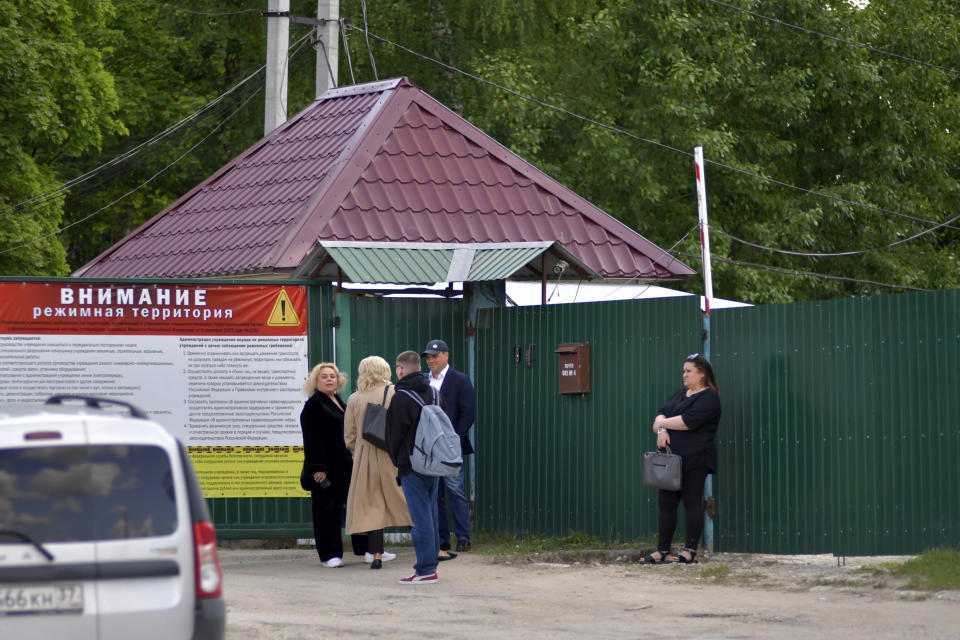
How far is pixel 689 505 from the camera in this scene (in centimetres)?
1203

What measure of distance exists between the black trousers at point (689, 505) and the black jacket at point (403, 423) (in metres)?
2.12

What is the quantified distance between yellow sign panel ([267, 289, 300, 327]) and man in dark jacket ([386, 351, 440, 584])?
8.12 ft

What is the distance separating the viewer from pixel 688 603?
10102mm

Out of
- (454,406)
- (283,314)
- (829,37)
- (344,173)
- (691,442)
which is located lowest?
(691,442)

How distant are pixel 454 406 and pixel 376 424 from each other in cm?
147

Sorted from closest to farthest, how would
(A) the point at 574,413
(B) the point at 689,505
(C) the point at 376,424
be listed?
1. (C) the point at 376,424
2. (B) the point at 689,505
3. (A) the point at 574,413

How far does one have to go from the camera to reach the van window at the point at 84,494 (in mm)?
6051

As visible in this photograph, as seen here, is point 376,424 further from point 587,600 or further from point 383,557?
point 587,600

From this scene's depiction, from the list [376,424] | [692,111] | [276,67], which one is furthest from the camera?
[692,111]

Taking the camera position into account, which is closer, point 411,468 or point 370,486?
point 411,468

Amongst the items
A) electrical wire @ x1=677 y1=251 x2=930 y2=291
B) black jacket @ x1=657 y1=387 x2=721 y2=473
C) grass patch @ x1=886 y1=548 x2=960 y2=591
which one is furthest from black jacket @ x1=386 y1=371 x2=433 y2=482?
electrical wire @ x1=677 y1=251 x2=930 y2=291

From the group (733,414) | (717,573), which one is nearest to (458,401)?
(733,414)

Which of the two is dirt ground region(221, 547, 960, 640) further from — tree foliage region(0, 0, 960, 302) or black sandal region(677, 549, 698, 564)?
tree foliage region(0, 0, 960, 302)

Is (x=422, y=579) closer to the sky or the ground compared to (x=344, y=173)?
closer to the ground
